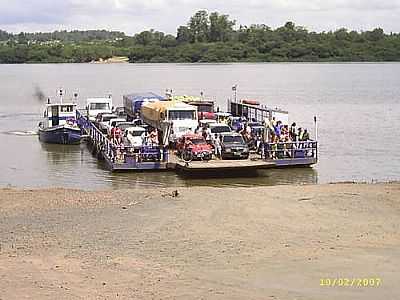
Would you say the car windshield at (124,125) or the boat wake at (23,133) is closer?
the car windshield at (124,125)

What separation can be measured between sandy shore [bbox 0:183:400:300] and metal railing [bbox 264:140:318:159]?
27.9 feet

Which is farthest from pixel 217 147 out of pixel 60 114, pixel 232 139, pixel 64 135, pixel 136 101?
pixel 136 101

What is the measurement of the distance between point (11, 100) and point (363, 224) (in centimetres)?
6986

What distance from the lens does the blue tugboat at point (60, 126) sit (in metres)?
38.9

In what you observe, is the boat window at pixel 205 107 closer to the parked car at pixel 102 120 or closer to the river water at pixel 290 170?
the parked car at pixel 102 120

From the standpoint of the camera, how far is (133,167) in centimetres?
2853

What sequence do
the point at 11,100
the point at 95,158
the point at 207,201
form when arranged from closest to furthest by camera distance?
the point at 207,201, the point at 95,158, the point at 11,100

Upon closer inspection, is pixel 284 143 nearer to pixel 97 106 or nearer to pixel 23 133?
pixel 97 106

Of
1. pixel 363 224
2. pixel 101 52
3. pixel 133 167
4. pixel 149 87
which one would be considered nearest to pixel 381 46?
pixel 101 52

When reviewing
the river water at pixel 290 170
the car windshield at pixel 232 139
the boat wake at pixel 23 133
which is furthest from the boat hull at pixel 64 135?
the car windshield at pixel 232 139

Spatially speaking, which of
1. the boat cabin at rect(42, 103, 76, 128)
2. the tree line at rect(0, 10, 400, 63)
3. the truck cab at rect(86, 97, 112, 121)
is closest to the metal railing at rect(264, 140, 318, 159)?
the boat cabin at rect(42, 103, 76, 128)

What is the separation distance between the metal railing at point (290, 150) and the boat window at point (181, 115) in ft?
17.1

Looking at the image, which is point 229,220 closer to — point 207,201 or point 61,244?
point 207,201
